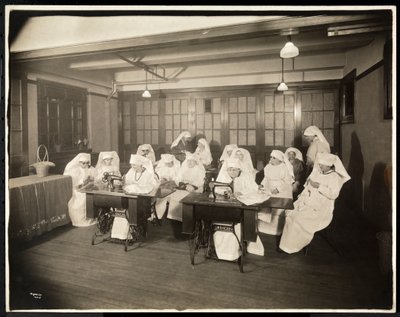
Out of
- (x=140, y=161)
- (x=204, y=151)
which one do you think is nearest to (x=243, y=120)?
(x=204, y=151)

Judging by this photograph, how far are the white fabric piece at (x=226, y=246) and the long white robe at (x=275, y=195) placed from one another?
107cm

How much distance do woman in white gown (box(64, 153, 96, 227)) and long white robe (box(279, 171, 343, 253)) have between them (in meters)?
2.93

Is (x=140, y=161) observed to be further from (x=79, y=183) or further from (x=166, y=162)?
(x=166, y=162)

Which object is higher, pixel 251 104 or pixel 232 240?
pixel 251 104

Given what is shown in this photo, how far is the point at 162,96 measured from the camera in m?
7.22

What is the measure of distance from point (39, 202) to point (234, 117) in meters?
4.66

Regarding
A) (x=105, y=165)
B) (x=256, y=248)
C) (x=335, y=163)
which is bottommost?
(x=256, y=248)

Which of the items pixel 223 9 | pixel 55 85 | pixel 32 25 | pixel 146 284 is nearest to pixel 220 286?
pixel 146 284

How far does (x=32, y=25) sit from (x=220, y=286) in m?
3.19

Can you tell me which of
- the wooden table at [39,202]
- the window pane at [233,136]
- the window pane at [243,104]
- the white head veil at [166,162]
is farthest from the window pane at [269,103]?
the wooden table at [39,202]

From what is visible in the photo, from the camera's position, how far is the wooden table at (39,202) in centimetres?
352

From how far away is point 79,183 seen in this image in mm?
4559

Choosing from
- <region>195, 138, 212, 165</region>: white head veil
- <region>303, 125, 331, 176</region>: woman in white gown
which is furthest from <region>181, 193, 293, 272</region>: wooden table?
<region>195, 138, 212, 165</region>: white head veil

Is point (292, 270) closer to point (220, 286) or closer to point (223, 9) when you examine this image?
point (220, 286)
